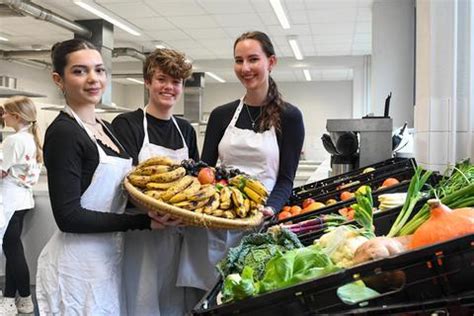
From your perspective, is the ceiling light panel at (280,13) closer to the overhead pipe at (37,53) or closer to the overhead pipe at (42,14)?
the overhead pipe at (42,14)

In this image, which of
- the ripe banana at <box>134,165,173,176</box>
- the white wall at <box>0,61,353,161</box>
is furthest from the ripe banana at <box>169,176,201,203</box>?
the white wall at <box>0,61,353,161</box>

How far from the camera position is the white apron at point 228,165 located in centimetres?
167

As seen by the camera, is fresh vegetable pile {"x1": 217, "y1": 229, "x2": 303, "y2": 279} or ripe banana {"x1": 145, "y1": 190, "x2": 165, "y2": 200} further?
ripe banana {"x1": 145, "y1": 190, "x2": 165, "y2": 200}

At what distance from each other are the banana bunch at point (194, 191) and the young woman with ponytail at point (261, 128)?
23cm

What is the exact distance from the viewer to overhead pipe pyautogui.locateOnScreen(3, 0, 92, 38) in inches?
211

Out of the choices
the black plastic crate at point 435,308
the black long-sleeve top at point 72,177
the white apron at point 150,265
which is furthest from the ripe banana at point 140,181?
the black plastic crate at point 435,308

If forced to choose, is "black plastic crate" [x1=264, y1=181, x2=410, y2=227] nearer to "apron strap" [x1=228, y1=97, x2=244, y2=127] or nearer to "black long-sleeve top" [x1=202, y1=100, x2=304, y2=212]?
"black long-sleeve top" [x1=202, y1=100, x2=304, y2=212]

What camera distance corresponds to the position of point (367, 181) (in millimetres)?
2271

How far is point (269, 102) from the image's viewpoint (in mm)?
1895

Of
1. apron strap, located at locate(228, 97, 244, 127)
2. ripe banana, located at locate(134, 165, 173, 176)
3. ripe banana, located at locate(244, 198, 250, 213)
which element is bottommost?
ripe banana, located at locate(244, 198, 250, 213)

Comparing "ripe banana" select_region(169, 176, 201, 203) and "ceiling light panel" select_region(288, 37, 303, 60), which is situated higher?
"ceiling light panel" select_region(288, 37, 303, 60)

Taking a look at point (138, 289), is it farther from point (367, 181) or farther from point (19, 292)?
point (19, 292)

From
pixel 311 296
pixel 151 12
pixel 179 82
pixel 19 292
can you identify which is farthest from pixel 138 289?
pixel 151 12

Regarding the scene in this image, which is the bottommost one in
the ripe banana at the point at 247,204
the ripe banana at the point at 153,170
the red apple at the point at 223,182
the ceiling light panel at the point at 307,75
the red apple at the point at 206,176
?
the ripe banana at the point at 247,204
